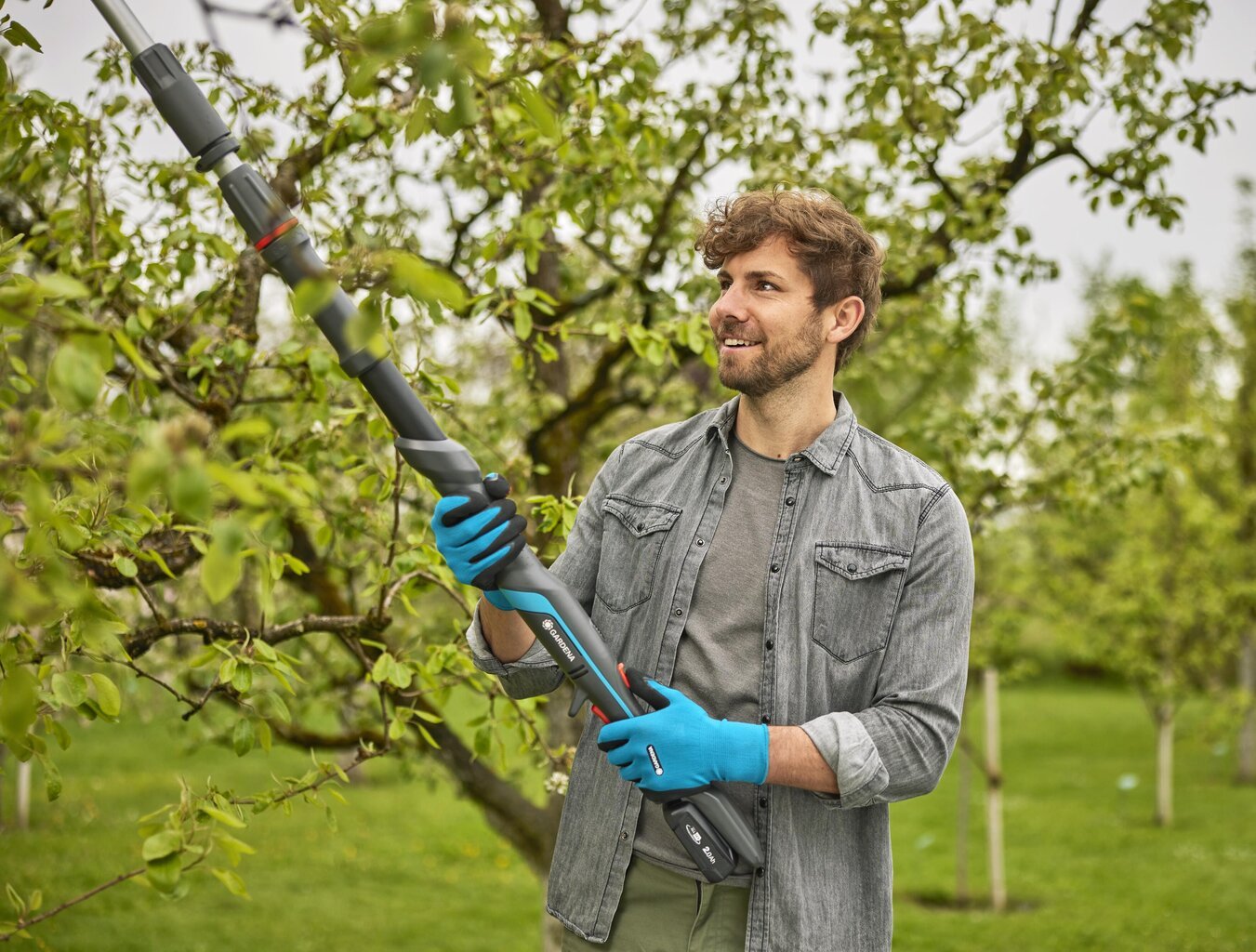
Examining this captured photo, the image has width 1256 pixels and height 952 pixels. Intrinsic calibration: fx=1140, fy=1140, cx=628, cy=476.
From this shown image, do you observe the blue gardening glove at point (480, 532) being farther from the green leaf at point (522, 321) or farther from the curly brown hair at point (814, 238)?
the green leaf at point (522, 321)

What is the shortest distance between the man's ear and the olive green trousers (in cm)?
134

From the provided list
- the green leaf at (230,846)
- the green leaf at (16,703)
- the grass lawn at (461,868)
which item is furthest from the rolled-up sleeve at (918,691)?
the grass lawn at (461,868)

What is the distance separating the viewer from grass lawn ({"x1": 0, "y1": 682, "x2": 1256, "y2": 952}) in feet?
31.5

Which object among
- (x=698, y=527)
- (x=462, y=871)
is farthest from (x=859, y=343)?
(x=462, y=871)

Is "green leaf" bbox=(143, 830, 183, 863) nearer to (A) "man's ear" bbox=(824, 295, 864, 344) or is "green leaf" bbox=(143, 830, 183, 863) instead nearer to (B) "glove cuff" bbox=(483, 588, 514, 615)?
(B) "glove cuff" bbox=(483, 588, 514, 615)

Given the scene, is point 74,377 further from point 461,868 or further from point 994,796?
point 461,868

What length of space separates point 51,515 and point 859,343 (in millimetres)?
2182

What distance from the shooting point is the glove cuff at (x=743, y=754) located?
234 cm

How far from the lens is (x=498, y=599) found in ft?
8.08

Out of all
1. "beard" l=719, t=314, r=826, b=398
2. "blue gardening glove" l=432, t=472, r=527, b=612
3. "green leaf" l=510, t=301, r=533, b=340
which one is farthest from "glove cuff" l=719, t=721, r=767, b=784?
"green leaf" l=510, t=301, r=533, b=340

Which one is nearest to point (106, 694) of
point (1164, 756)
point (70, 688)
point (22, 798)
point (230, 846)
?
point (70, 688)

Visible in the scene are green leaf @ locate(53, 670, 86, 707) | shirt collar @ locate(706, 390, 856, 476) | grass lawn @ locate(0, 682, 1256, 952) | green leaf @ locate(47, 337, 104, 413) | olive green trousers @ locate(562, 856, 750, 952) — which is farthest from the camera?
grass lawn @ locate(0, 682, 1256, 952)

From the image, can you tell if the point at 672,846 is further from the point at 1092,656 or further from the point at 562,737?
the point at 1092,656

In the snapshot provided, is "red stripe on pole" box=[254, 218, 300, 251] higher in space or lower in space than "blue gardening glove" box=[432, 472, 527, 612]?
higher
